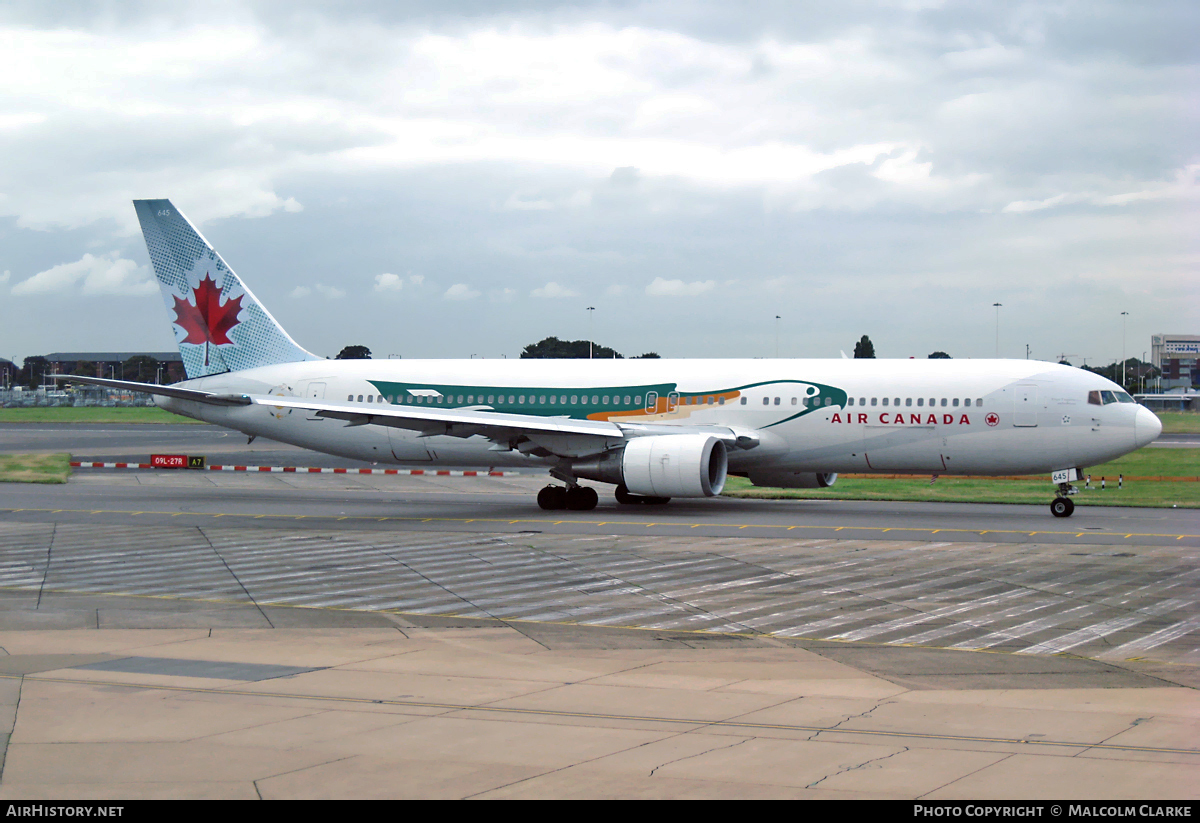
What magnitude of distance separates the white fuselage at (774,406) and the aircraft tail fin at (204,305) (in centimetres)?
75

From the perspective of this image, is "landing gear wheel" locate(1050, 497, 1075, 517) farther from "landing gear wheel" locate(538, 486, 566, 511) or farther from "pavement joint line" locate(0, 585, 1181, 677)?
"pavement joint line" locate(0, 585, 1181, 677)

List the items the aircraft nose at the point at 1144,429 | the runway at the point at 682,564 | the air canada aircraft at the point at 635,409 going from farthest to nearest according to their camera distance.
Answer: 1. the air canada aircraft at the point at 635,409
2. the aircraft nose at the point at 1144,429
3. the runway at the point at 682,564

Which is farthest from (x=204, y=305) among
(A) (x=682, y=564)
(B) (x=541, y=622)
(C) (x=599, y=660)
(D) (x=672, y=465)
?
(C) (x=599, y=660)

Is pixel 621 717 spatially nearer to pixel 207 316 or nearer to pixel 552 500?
pixel 552 500

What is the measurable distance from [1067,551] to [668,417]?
12.5 metres

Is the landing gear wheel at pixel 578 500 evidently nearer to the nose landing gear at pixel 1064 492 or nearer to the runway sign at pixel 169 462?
the nose landing gear at pixel 1064 492

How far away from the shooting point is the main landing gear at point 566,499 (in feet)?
99.0

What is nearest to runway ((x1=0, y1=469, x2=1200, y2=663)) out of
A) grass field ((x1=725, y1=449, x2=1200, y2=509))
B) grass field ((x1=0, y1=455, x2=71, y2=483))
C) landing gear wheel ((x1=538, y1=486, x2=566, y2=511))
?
landing gear wheel ((x1=538, y1=486, x2=566, y2=511))

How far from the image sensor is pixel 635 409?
31328 millimetres

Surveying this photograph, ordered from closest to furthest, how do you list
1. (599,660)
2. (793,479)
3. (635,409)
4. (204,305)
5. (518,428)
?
(599,660) < (518,428) < (635,409) < (793,479) < (204,305)

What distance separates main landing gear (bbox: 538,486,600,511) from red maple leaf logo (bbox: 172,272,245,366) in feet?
40.6

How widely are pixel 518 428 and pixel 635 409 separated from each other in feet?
12.9

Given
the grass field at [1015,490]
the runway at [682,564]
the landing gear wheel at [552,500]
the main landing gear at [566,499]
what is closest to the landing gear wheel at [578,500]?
the main landing gear at [566,499]

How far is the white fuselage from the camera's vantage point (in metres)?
28.2
